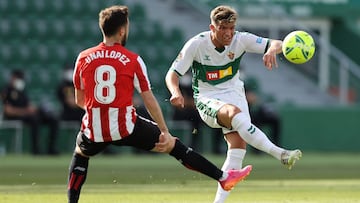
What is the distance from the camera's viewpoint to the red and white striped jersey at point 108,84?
923 cm

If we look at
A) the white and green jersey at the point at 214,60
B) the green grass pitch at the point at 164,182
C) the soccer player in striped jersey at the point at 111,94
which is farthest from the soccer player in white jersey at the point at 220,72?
the green grass pitch at the point at 164,182

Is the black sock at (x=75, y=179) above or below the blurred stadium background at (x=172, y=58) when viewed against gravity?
above

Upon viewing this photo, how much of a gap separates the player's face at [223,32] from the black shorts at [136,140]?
4.08 ft

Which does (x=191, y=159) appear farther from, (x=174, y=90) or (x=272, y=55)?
(x=272, y=55)

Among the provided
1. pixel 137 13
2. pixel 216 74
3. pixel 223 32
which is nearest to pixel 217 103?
pixel 216 74

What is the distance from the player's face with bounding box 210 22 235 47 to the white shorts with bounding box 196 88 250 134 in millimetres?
495

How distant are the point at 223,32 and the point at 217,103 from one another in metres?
0.67

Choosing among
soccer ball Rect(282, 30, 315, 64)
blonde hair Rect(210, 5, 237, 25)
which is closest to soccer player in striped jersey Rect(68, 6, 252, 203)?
blonde hair Rect(210, 5, 237, 25)

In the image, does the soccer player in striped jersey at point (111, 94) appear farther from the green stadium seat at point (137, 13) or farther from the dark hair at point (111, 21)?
the green stadium seat at point (137, 13)

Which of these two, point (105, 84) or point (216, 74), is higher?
point (105, 84)

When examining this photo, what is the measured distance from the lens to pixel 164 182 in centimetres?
1484

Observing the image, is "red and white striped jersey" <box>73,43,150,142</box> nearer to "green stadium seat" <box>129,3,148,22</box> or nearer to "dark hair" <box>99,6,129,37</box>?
"dark hair" <box>99,6,129,37</box>

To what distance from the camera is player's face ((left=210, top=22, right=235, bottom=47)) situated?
33.6ft

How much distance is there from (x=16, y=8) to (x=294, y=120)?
717 centimetres
